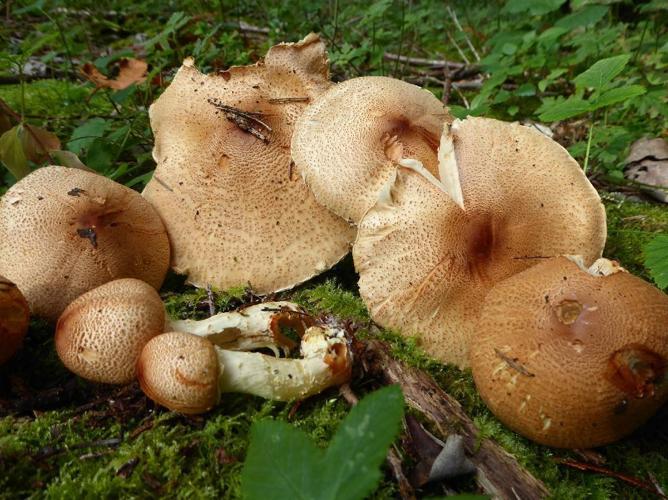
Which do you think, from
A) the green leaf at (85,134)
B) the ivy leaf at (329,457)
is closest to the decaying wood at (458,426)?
the ivy leaf at (329,457)

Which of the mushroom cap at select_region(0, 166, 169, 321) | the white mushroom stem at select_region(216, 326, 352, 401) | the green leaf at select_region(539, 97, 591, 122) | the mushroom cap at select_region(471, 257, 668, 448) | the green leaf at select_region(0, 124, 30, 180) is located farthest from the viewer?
the green leaf at select_region(0, 124, 30, 180)

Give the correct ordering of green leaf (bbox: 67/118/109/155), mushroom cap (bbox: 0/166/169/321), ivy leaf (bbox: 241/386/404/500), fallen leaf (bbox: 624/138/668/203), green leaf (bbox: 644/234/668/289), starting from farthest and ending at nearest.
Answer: fallen leaf (bbox: 624/138/668/203) < green leaf (bbox: 67/118/109/155) < mushroom cap (bbox: 0/166/169/321) < green leaf (bbox: 644/234/668/289) < ivy leaf (bbox: 241/386/404/500)

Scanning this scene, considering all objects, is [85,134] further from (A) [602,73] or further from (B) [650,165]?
(B) [650,165]

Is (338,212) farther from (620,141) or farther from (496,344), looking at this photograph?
(620,141)

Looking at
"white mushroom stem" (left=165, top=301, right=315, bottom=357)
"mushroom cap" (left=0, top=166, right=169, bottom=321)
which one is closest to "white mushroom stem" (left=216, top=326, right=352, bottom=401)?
"white mushroom stem" (left=165, top=301, right=315, bottom=357)

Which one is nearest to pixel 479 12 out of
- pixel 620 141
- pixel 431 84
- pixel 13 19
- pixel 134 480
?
pixel 431 84

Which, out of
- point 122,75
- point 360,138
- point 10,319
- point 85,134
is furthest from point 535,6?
point 10,319

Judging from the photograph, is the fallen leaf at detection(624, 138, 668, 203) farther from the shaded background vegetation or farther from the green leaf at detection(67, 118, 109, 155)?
the green leaf at detection(67, 118, 109, 155)
